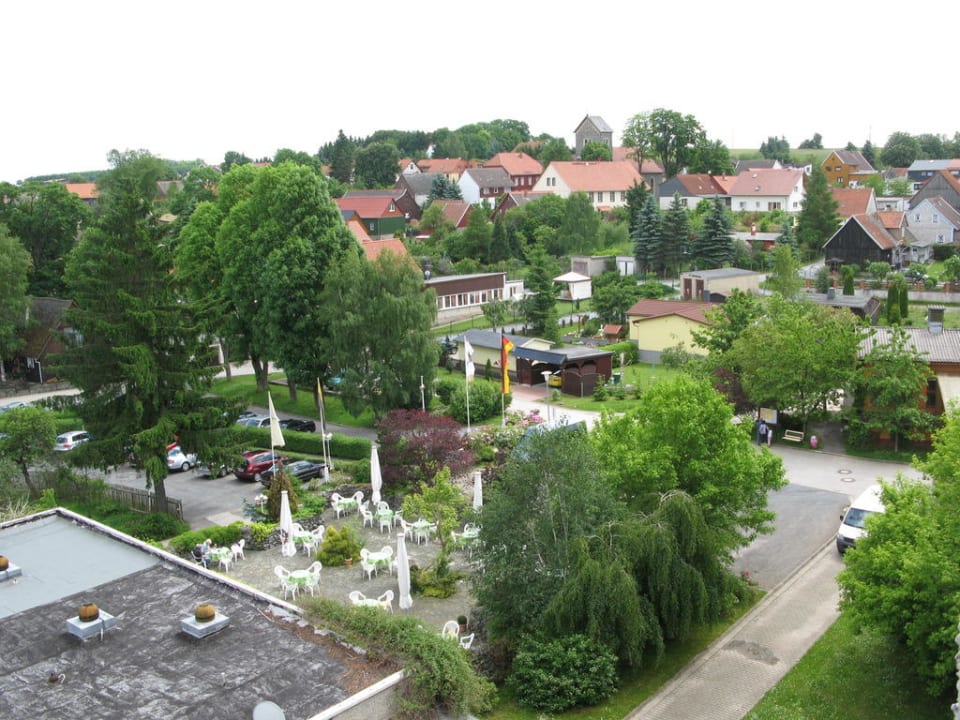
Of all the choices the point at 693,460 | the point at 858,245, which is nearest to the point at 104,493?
the point at 693,460

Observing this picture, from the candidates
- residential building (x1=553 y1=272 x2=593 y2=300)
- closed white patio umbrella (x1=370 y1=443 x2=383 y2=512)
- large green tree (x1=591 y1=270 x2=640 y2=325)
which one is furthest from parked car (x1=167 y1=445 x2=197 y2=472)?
residential building (x1=553 y1=272 x2=593 y2=300)

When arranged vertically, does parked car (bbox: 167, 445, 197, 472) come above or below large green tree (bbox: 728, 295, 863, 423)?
below

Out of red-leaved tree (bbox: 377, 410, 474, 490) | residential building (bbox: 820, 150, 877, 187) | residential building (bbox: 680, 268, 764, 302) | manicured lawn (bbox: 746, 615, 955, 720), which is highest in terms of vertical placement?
residential building (bbox: 820, 150, 877, 187)

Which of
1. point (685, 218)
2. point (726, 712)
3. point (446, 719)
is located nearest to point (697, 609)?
point (726, 712)

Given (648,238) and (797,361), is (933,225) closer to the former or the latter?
(648,238)

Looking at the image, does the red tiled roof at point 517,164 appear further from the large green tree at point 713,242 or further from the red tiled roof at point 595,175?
the large green tree at point 713,242

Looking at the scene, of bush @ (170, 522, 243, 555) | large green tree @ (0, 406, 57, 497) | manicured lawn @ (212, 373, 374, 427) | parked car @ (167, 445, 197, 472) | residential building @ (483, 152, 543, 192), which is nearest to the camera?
bush @ (170, 522, 243, 555)

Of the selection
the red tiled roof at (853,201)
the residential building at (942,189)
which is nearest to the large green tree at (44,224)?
the red tiled roof at (853,201)

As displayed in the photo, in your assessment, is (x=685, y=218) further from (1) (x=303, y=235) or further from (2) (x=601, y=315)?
(1) (x=303, y=235)

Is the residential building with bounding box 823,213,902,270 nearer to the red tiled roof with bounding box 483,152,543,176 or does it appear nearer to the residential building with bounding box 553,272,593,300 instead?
the residential building with bounding box 553,272,593,300
